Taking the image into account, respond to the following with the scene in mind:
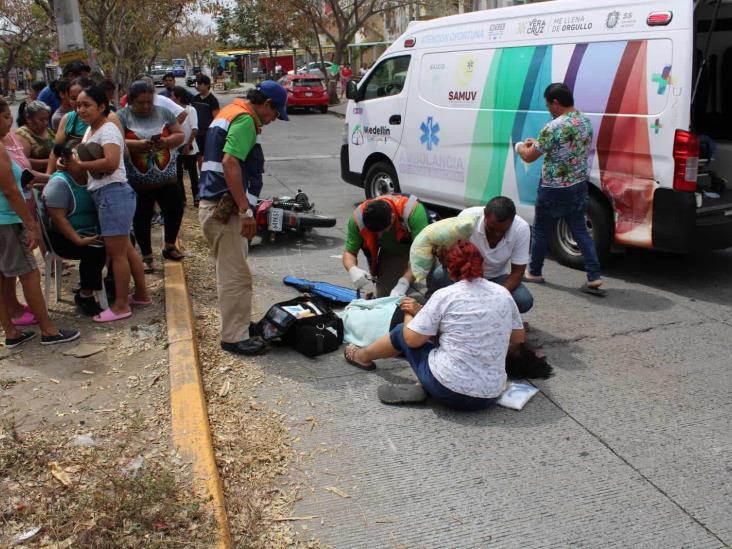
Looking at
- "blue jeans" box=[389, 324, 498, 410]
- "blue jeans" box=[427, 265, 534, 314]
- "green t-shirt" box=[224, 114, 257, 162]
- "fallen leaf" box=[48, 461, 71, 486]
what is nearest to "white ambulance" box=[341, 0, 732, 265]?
"blue jeans" box=[427, 265, 534, 314]

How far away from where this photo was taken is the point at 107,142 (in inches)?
191

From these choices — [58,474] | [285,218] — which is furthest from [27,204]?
[285,218]

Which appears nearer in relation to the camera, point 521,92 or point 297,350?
point 297,350

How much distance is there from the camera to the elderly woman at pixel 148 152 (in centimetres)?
586

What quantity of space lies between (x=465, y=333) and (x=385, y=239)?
5.23ft

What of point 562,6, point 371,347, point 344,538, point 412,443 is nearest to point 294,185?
point 562,6

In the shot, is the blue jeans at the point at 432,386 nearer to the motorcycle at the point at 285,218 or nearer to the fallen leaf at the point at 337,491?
the fallen leaf at the point at 337,491

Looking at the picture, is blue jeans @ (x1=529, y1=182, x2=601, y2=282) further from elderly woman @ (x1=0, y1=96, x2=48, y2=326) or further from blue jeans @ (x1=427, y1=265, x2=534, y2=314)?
elderly woman @ (x1=0, y1=96, x2=48, y2=326)

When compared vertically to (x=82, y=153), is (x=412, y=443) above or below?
below

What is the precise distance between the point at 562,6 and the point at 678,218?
223 cm

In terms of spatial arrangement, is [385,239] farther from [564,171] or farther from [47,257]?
[47,257]

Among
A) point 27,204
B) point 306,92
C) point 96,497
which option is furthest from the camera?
point 306,92

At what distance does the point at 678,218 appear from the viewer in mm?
5602

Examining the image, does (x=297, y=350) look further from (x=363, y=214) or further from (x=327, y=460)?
(x=327, y=460)
